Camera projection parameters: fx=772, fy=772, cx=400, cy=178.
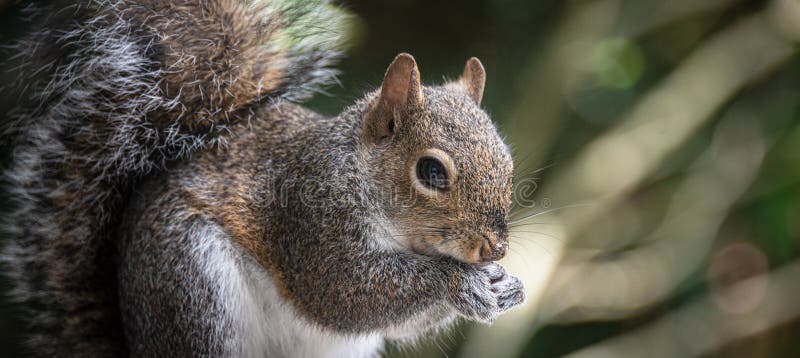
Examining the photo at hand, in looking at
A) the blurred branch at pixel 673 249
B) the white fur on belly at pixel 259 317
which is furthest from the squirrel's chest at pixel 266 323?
the blurred branch at pixel 673 249

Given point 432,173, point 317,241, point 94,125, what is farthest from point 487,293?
point 94,125

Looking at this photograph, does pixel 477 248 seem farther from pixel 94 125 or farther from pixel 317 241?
pixel 94 125

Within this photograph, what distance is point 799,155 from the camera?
11.8ft

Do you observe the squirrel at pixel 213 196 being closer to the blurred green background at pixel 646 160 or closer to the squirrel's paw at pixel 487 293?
the squirrel's paw at pixel 487 293

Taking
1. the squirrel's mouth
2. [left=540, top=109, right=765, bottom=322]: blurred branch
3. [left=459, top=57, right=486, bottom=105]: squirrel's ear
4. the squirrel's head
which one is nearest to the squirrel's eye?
the squirrel's head

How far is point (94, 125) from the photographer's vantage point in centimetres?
188

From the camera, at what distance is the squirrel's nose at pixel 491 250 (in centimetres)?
164

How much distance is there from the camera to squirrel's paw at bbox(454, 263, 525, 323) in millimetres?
1763

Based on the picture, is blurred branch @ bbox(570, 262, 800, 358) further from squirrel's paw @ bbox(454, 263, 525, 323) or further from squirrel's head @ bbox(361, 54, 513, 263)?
squirrel's head @ bbox(361, 54, 513, 263)

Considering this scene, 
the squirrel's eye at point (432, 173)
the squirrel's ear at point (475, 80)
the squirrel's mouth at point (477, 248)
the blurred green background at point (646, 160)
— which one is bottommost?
the squirrel's mouth at point (477, 248)

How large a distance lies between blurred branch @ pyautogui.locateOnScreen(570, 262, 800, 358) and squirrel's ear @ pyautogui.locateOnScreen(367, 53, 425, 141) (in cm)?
181

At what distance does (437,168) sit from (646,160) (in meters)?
2.01

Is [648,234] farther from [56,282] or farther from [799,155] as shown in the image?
[56,282]

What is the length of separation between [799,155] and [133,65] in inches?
121
